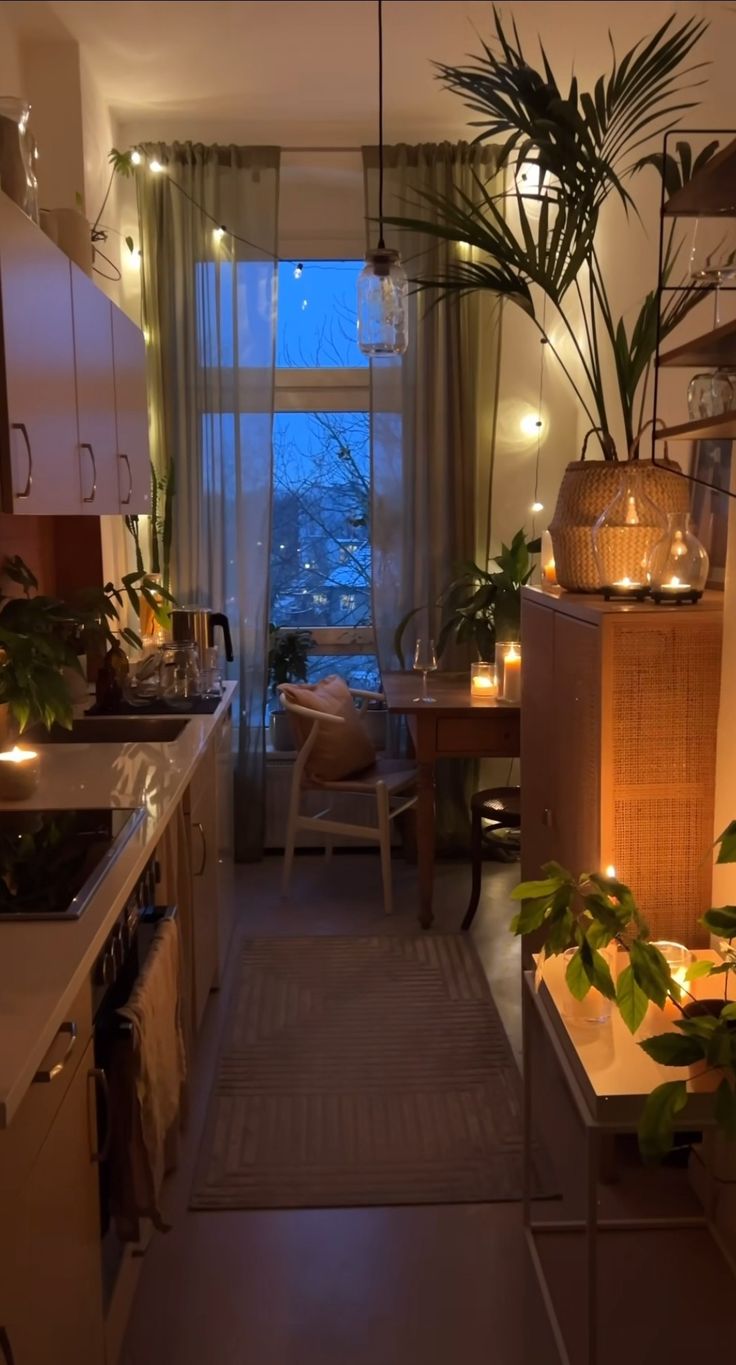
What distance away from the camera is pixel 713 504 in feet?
8.46

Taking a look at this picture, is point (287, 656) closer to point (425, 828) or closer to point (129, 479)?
point (425, 828)

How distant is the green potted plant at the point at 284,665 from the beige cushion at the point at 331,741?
493mm

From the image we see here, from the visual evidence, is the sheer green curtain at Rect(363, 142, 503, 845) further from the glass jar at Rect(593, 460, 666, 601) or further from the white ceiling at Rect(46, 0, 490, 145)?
the glass jar at Rect(593, 460, 666, 601)

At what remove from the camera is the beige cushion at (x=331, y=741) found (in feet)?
13.8

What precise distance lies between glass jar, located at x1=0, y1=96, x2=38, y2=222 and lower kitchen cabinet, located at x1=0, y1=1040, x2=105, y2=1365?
6.07 ft

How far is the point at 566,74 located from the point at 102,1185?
4019 millimetres

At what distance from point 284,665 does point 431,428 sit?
1.24m

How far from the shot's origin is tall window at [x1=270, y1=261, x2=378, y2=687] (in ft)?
15.6

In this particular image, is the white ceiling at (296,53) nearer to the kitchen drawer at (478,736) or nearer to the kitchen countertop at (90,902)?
the kitchen drawer at (478,736)

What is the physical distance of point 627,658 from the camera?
2.12 meters

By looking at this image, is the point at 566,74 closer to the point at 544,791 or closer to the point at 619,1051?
the point at 544,791

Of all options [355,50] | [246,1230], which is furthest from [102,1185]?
[355,50]

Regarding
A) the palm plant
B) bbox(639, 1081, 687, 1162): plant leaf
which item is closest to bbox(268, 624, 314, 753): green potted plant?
the palm plant

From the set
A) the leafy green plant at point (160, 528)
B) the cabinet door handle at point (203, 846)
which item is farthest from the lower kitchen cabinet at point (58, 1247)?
the leafy green plant at point (160, 528)
